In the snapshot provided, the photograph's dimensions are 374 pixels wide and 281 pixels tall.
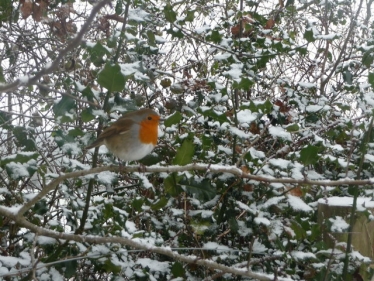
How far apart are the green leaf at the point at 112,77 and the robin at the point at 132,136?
1.36ft

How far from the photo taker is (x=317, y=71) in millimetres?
4035

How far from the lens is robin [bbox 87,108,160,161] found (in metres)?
2.47

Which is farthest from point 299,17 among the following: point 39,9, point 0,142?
point 0,142

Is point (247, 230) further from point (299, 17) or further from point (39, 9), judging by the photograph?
point (299, 17)

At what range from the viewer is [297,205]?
2404 mm

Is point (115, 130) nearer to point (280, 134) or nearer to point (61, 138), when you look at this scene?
point (61, 138)

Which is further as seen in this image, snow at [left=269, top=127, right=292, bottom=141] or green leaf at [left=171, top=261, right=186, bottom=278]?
snow at [left=269, top=127, right=292, bottom=141]

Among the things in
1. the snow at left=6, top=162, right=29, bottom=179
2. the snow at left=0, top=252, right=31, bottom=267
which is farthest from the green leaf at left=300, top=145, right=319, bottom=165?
the snow at left=0, top=252, right=31, bottom=267

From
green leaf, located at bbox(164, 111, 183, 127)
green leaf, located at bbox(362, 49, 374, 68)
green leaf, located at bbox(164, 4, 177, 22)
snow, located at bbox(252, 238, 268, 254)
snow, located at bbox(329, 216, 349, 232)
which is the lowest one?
snow, located at bbox(252, 238, 268, 254)

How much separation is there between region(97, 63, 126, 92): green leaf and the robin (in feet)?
1.36

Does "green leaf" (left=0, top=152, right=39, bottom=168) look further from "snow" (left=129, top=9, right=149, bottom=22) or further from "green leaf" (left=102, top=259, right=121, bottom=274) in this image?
"snow" (left=129, top=9, right=149, bottom=22)

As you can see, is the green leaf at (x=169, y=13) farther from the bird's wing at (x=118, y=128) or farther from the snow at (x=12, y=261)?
the snow at (x=12, y=261)

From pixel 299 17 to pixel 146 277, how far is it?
2665 millimetres

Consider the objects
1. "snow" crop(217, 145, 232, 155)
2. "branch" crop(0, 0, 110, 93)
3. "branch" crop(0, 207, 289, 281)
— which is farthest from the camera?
"snow" crop(217, 145, 232, 155)
